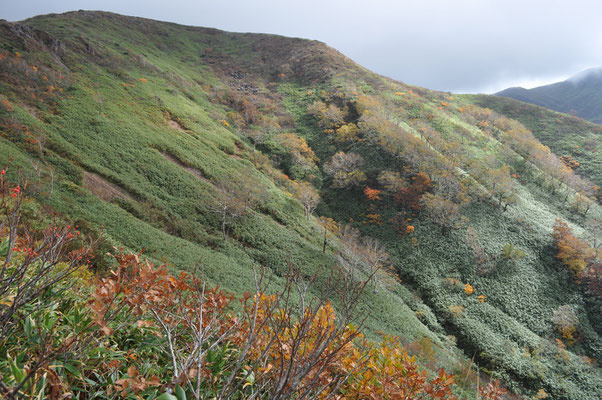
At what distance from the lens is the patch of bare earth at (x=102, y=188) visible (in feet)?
62.5

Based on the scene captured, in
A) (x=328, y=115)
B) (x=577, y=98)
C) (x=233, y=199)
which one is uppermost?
(x=577, y=98)

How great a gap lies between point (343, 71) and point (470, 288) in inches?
2454

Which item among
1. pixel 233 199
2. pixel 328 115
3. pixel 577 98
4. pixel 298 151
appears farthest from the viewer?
pixel 577 98

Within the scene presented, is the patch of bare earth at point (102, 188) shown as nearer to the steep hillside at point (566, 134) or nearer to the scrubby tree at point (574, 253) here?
the scrubby tree at point (574, 253)

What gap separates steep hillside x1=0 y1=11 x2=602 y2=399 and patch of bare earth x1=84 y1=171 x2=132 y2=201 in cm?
14

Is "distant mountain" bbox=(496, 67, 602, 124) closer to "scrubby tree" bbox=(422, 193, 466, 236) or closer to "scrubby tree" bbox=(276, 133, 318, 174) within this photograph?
"scrubby tree" bbox=(422, 193, 466, 236)

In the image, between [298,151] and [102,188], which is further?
[298,151]

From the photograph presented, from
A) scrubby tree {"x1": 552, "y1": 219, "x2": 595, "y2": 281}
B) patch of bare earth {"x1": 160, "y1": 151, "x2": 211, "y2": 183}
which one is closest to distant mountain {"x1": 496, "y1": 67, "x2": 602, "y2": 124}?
scrubby tree {"x1": 552, "y1": 219, "x2": 595, "y2": 281}

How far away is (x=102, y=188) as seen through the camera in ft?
65.0

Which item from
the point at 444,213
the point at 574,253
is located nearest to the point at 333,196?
the point at 444,213

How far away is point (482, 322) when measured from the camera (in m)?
24.1

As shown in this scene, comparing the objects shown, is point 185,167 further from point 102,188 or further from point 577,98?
point 577,98

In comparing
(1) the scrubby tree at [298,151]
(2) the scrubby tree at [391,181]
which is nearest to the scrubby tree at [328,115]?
(1) the scrubby tree at [298,151]

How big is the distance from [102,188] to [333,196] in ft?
93.2
